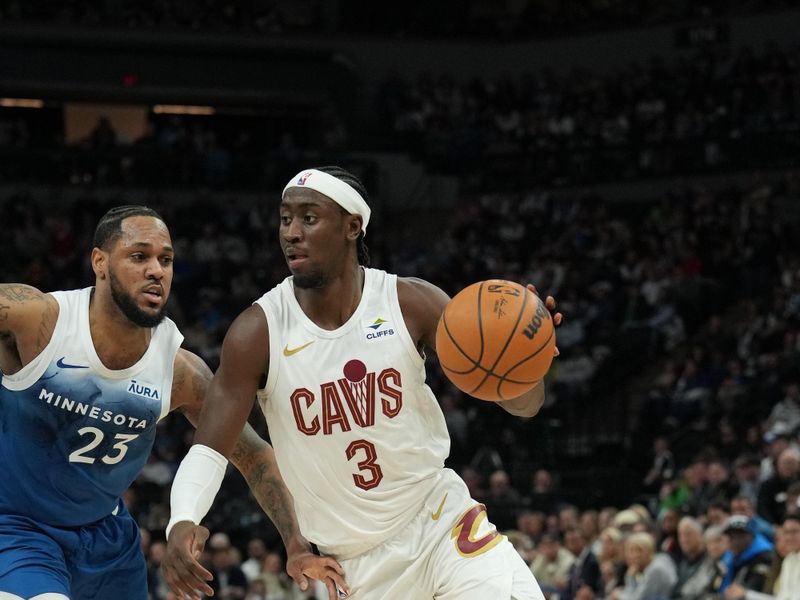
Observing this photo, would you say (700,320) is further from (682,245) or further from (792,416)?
(792,416)

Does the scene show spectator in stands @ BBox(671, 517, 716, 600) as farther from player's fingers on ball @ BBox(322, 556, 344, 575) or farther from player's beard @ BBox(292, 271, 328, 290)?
player's beard @ BBox(292, 271, 328, 290)

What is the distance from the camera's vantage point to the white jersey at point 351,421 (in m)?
5.60

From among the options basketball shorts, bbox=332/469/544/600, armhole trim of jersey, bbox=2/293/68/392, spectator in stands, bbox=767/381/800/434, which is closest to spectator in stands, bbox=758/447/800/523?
spectator in stands, bbox=767/381/800/434

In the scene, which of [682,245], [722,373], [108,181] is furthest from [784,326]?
[108,181]

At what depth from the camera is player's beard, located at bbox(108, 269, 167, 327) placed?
19.2ft

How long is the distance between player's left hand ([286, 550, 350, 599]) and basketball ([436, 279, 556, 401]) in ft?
3.22

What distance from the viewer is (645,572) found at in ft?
38.2

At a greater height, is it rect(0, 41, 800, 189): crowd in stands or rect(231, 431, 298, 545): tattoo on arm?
rect(0, 41, 800, 189): crowd in stands

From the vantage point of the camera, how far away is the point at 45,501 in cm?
575

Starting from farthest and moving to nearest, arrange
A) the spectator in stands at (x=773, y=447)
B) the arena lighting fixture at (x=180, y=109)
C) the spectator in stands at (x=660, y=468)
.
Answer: the arena lighting fixture at (x=180, y=109) < the spectator in stands at (x=660, y=468) < the spectator in stands at (x=773, y=447)

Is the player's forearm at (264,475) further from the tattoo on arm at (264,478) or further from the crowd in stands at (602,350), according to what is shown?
the crowd in stands at (602,350)

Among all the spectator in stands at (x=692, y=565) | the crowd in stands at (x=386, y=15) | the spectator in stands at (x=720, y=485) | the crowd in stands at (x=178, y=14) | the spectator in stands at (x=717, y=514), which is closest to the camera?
the spectator in stands at (x=692, y=565)

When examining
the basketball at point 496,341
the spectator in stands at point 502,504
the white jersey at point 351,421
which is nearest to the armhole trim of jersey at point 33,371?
the white jersey at point 351,421

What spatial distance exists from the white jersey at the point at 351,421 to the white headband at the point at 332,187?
0.44 m
